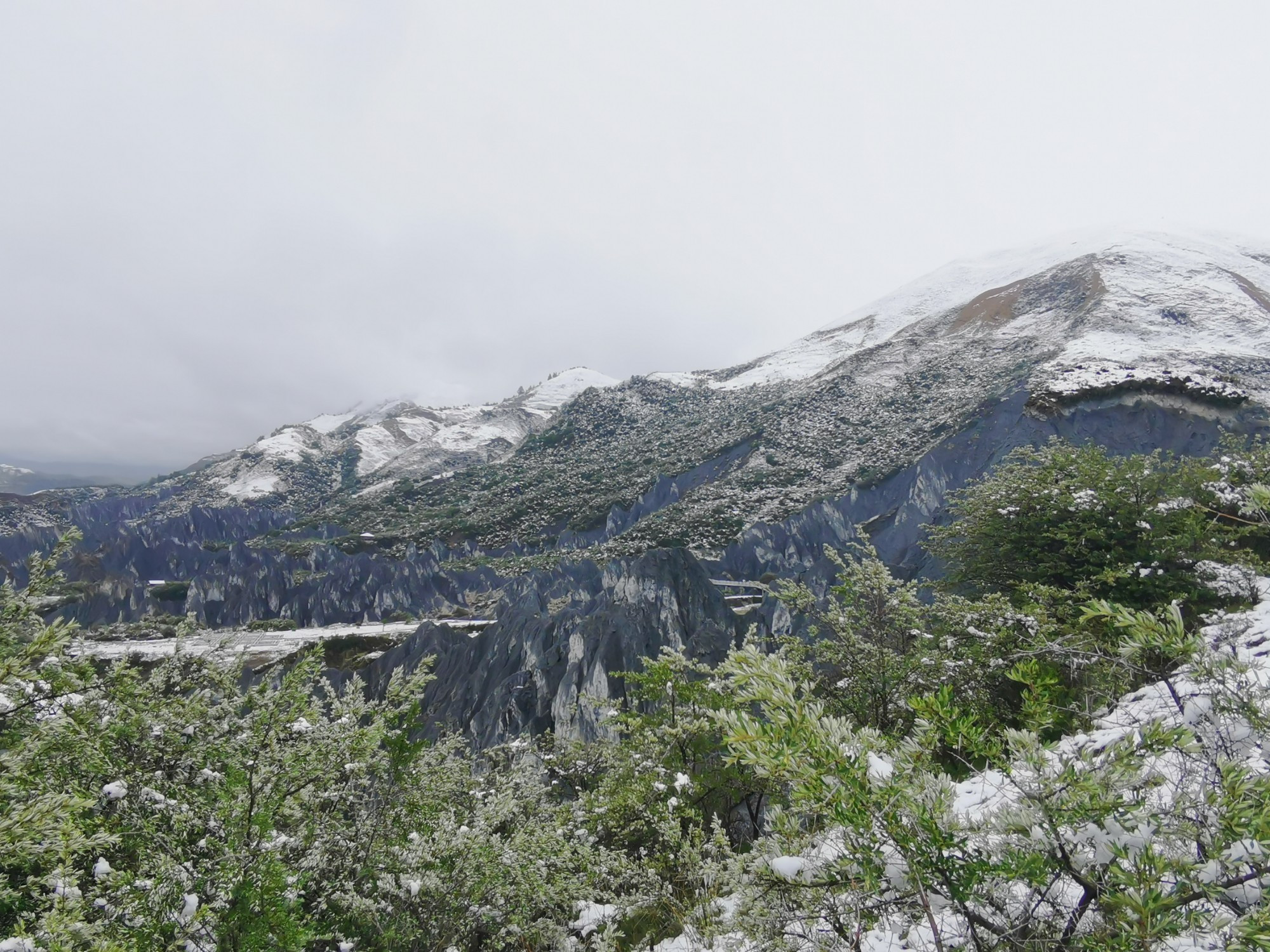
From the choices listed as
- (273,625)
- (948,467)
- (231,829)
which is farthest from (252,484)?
(231,829)

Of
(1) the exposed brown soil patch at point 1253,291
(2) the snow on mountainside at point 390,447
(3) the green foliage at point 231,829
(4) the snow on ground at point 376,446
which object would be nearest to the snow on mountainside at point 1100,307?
(1) the exposed brown soil patch at point 1253,291

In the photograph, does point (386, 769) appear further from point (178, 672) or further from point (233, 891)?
point (178, 672)

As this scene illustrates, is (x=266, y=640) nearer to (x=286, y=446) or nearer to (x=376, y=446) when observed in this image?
(x=286, y=446)

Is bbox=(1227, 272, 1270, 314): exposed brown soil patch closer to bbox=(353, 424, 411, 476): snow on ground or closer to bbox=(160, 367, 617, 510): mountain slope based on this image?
bbox=(160, 367, 617, 510): mountain slope

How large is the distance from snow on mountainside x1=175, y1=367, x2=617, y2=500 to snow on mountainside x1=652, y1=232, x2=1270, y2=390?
196 ft

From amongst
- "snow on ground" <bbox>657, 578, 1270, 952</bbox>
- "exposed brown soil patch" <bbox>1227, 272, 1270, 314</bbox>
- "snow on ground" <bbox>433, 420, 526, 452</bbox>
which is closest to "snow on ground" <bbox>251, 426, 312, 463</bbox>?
"snow on ground" <bbox>433, 420, 526, 452</bbox>

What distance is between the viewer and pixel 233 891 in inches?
163

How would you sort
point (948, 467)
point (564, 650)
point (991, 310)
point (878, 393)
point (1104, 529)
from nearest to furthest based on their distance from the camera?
point (1104, 529) < point (564, 650) < point (948, 467) < point (878, 393) < point (991, 310)

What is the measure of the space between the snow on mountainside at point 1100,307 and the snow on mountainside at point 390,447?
5971 centimetres

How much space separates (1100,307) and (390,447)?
17510 centimetres

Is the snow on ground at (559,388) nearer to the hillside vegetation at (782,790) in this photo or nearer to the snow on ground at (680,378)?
the snow on ground at (680,378)

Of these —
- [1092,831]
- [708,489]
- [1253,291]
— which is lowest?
[708,489]

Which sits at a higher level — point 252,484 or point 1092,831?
point 1092,831

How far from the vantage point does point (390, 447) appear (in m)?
172
